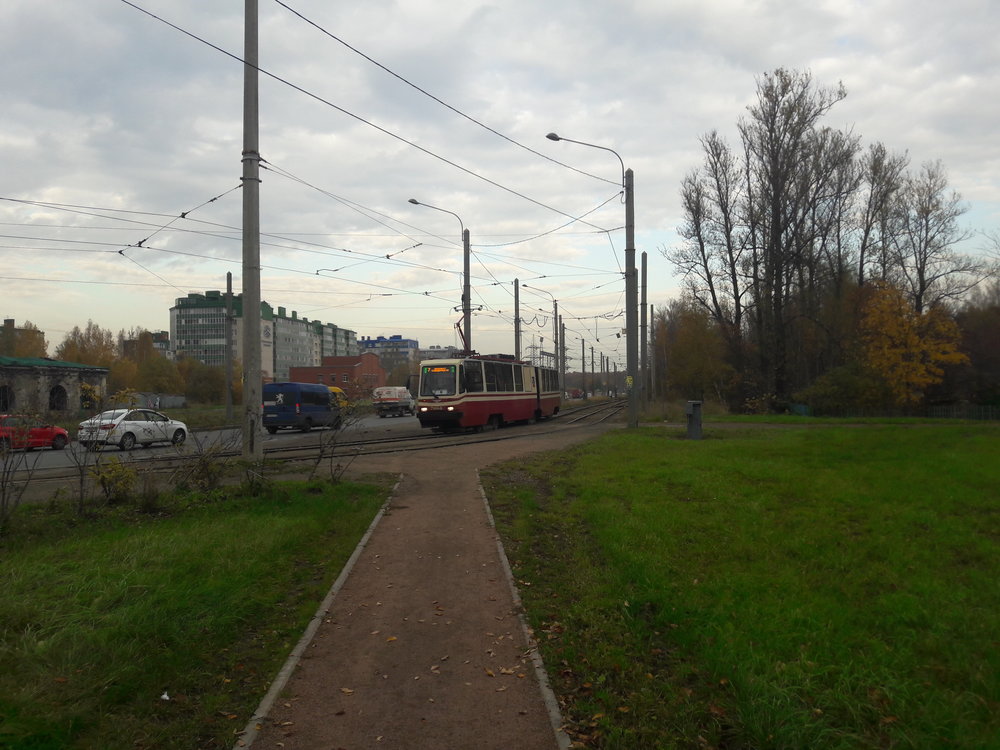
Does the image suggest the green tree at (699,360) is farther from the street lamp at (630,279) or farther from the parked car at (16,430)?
the parked car at (16,430)

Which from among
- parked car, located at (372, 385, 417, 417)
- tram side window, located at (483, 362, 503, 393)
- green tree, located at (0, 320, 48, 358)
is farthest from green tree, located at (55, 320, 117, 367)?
tram side window, located at (483, 362, 503, 393)

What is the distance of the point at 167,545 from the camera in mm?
7934

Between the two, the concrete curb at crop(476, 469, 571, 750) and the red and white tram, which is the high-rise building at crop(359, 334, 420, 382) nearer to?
the red and white tram

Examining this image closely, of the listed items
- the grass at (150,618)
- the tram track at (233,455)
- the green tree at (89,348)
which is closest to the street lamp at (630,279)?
the tram track at (233,455)

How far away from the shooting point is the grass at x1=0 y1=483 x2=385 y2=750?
4316 millimetres

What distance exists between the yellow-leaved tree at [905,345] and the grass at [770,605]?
2938 centimetres

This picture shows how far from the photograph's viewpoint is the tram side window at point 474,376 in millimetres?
26703

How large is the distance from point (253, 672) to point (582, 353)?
9428 cm

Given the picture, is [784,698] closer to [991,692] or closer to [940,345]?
[991,692]

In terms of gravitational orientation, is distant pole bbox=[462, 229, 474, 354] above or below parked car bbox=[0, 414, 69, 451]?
above

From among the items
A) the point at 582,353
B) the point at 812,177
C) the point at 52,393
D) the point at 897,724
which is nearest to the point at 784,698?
the point at 897,724

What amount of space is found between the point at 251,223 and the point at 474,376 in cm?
1413

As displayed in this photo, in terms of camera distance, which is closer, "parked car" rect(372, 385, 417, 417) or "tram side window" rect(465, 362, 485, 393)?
"tram side window" rect(465, 362, 485, 393)

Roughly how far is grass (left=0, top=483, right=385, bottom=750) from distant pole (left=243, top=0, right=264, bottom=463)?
400cm
